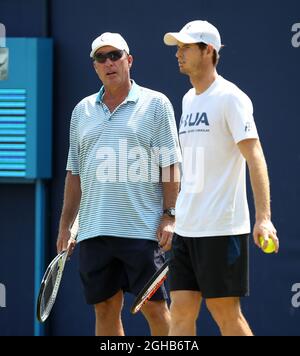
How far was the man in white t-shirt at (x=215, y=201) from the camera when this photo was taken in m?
5.02

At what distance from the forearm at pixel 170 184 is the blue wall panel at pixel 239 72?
1066 millimetres

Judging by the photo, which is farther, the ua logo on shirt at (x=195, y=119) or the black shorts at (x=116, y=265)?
the black shorts at (x=116, y=265)

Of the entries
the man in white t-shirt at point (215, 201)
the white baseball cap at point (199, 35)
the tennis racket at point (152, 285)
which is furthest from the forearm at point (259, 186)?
the tennis racket at point (152, 285)

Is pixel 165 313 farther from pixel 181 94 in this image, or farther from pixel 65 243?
pixel 181 94

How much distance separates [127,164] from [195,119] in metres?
0.71

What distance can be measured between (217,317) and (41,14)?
274 cm

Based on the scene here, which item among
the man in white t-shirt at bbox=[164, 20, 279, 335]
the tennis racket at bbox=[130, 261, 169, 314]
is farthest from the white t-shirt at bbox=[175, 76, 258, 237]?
the tennis racket at bbox=[130, 261, 169, 314]

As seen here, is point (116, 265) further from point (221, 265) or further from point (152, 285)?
point (221, 265)

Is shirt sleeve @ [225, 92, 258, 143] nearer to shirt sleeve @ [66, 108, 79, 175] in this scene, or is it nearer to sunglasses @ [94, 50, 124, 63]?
sunglasses @ [94, 50, 124, 63]

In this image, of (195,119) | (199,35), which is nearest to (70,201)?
(195,119)

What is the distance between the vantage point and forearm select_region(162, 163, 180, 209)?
18.8 ft

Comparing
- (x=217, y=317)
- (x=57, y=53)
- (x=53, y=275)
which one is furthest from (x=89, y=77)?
(x=217, y=317)

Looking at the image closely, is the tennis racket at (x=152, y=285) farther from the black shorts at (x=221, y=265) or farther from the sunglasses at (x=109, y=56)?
the sunglasses at (x=109, y=56)

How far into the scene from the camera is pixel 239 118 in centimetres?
499
